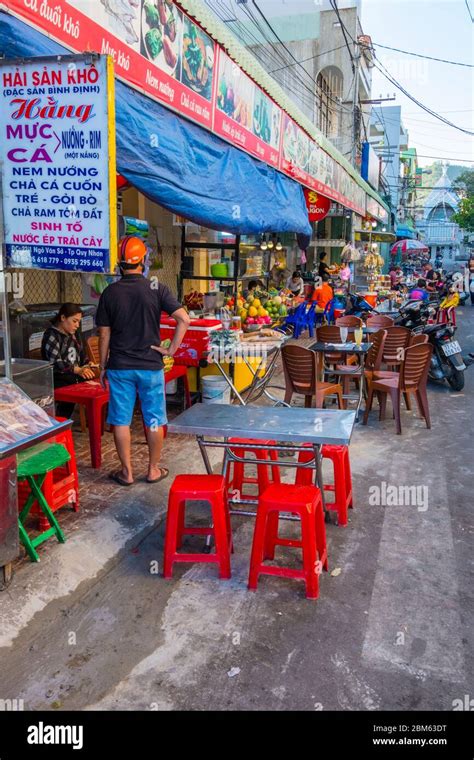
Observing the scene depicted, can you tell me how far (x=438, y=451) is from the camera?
6684 mm

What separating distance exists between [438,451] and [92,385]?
3743 millimetres

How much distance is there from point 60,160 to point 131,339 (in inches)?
63.5

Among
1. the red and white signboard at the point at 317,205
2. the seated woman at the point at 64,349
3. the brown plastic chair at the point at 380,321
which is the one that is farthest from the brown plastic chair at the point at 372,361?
the red and white signboard at the point at 317,205

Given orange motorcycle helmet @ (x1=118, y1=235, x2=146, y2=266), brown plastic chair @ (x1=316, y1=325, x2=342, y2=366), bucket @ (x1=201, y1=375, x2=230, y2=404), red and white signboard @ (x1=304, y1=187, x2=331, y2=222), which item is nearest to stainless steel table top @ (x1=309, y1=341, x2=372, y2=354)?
brown plastic chair @ (x1=316, y1=325, x2=342, y2=366)

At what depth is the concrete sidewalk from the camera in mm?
2904

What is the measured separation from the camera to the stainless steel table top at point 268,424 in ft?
12.6

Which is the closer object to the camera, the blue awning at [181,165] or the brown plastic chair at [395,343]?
the blue awning at [181,165]

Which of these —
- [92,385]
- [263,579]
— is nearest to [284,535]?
[263,579]

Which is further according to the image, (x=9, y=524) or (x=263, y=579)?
(x=263, y=579)

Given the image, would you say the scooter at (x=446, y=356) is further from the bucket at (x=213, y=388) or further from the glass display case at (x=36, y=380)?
the glass display case at (x=36, y=380)

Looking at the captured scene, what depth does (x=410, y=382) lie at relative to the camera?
7508mm

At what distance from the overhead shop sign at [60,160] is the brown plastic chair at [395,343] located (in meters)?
5.71

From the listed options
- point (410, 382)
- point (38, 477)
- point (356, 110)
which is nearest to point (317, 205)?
point (410, 382)
